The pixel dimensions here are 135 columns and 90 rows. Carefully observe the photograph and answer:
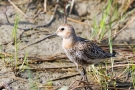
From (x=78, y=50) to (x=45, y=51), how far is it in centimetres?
106

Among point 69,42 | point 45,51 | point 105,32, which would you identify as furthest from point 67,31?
point 105,32

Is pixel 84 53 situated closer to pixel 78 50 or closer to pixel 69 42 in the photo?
pixel 78 50

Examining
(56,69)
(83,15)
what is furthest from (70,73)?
→ (83,15)

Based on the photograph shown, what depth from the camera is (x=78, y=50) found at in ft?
17.5

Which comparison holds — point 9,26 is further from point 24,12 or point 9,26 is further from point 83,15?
point 83,15

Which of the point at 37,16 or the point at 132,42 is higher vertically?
the point at 37,16

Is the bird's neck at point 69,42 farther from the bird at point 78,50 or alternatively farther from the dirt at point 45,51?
the dirt at point 45,51

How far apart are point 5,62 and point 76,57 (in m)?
1.07

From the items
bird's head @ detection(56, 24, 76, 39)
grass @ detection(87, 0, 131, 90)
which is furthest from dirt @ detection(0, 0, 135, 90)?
bird's head @ detection(56, 24, 76, 39)

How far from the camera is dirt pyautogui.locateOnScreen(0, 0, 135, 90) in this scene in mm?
5555

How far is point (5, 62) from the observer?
5.80 m

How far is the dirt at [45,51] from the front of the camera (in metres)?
5.55

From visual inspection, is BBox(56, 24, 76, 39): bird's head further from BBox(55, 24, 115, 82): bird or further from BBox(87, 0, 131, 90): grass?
BBox(87, 0, 131, 90): grass

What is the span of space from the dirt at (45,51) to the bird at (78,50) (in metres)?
0.30
